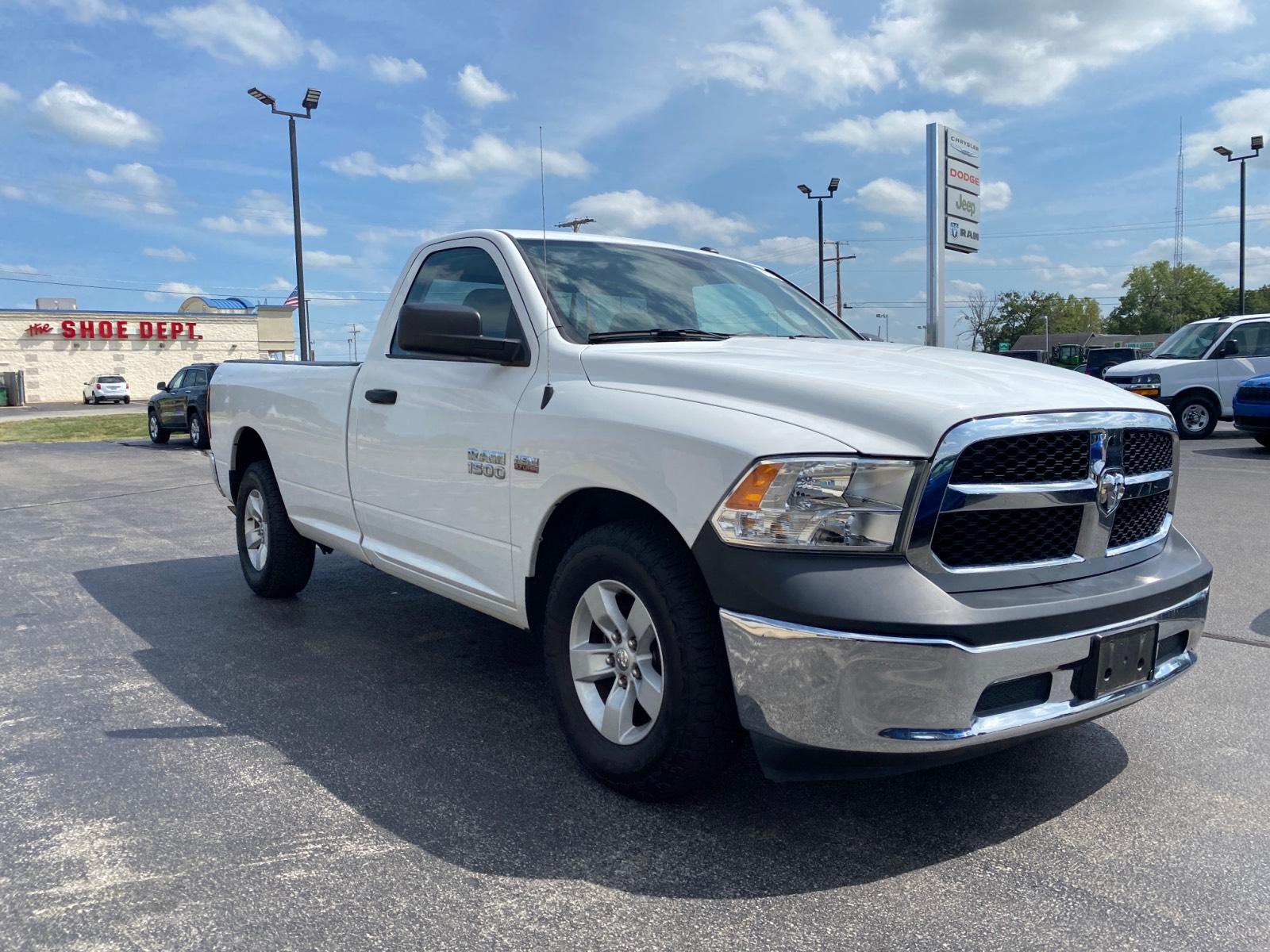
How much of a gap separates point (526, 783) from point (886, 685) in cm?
139

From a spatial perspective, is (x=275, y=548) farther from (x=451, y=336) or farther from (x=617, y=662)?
(x=617, y=662)

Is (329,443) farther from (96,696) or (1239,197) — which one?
(1239,197)

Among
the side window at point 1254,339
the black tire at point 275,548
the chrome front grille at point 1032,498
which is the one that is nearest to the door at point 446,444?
the black tire at point 275,548

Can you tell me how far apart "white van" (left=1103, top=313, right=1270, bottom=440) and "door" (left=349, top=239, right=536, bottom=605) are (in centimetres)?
1498

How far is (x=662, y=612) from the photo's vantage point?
113 inches

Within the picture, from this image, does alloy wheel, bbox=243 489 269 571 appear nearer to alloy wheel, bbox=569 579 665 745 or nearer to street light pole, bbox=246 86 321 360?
alloy wheel, bbox=569 579 665 745

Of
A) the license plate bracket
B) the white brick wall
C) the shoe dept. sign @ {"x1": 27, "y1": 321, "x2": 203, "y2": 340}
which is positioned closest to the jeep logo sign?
the license plate bracket

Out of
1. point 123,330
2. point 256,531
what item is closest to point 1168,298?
point 123,330

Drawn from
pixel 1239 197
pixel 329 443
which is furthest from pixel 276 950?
pixel 1239 197

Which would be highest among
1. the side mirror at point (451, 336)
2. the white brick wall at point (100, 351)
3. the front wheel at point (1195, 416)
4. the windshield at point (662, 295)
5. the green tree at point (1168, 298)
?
the green tree at point (1168, 298)

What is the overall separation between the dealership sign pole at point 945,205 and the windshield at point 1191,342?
3.85m

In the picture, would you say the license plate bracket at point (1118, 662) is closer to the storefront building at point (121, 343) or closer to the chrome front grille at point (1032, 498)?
the chrome front grille at point (1032, 498)

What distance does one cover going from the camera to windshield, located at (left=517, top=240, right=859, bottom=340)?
12.7ft

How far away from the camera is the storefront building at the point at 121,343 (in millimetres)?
55250
